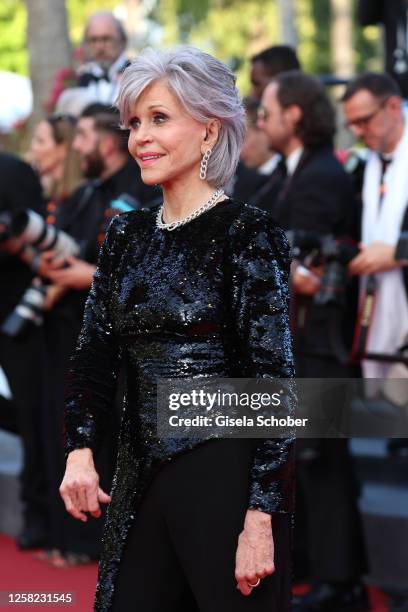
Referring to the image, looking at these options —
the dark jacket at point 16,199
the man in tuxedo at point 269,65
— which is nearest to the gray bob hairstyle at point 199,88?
the dark jacket at point 16,199

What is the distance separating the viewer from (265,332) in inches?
110

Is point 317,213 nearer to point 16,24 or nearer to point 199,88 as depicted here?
point 199,88

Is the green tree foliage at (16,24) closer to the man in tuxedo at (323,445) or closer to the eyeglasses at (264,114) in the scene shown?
the eyeglasses at (264,114)

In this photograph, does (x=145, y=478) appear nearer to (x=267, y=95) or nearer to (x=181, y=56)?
(x=181, y=56)

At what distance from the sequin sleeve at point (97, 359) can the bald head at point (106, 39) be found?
4.90 meters

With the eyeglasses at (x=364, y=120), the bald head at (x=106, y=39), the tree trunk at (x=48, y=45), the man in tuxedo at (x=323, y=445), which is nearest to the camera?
the man in tuxedo at (x=323, y=445)

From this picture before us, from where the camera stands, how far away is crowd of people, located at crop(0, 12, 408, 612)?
5172 millimetres

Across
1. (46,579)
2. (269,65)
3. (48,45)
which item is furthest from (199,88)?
(48,45)

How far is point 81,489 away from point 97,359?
0.33 metres

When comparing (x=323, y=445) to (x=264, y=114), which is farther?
(x=264, y=114)

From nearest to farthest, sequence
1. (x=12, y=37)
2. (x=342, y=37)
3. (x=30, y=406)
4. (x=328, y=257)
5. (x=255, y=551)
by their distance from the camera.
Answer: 1. (x=255, y=551)
2. (x=328, y=257)
3. (x=30, y=406)
4. (x=342, y=37)
5. (x=12, y=37)

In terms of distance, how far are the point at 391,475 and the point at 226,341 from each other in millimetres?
3609

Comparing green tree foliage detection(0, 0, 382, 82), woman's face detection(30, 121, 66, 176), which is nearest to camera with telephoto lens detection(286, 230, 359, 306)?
woman's face detection(30, 121, 66, 176)

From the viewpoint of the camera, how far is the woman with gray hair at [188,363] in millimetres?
2797
